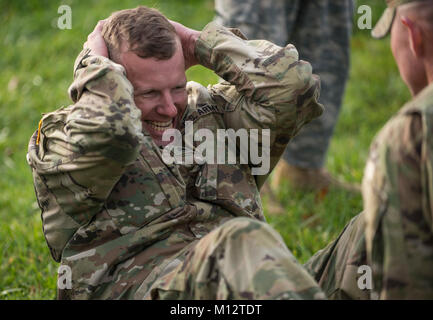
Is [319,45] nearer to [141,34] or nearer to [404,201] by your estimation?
[141,34]

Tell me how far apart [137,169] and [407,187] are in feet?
A: 3.71

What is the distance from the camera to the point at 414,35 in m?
2.32

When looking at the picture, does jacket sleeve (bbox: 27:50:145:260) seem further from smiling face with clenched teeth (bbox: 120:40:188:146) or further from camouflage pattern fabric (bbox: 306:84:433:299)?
camouflage pattern fabric (bbox: 306:84:433:299)

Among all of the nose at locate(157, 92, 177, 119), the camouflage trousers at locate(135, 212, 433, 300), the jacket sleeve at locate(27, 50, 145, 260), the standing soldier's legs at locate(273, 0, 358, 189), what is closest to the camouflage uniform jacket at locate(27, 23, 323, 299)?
the jacket sleeve at locate(27, 50, 145, 260)

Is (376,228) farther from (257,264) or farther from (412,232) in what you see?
(257,264)

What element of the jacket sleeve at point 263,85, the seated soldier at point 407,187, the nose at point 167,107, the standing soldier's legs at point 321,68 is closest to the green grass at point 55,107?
the standing soldier's legs at point 321,68

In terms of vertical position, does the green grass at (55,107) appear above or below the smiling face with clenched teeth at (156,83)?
below

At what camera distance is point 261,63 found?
125 inches

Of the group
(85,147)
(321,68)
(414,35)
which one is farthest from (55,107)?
(414,35)

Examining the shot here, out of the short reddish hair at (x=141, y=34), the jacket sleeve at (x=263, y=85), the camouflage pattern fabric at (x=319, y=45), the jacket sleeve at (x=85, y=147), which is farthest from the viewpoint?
the camouflage pattern fabric at (x=319, y=45)

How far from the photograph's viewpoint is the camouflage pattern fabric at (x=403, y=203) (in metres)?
2.15

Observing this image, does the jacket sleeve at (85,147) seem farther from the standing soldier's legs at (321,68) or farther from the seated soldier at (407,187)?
the standing soldier's legs at (321,68)
